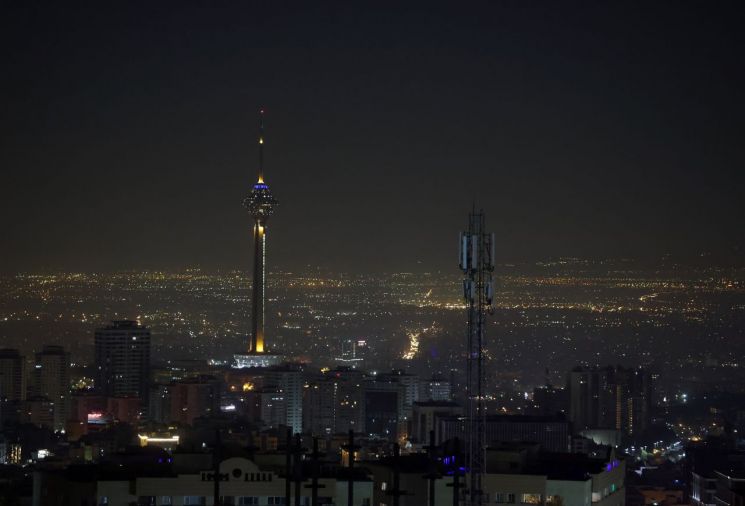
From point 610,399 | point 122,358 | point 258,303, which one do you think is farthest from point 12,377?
point 610,399

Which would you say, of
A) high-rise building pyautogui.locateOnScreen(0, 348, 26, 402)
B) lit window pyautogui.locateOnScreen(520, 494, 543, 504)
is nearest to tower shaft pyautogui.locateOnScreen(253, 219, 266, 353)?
high-rise building pyautogui.locateOnScreen(0, 348, 26, 402)

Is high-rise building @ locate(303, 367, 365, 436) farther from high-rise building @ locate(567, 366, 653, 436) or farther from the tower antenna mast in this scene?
the tower antenna mast

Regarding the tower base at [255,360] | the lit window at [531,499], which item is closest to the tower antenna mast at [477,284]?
the lit window at [531,499]

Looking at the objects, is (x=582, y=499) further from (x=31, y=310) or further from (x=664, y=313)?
(x=31, y=310)

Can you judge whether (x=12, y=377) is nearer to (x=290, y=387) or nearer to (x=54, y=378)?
(x=54, y=378)

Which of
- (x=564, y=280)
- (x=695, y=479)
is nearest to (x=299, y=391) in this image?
(x=564, y=280)
